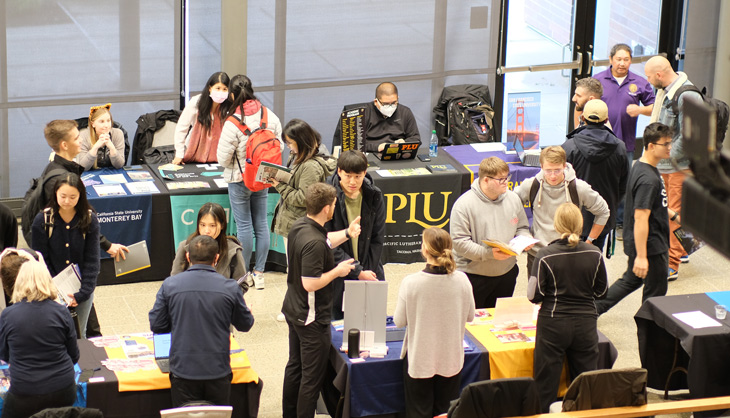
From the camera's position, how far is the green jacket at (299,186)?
6781 mm

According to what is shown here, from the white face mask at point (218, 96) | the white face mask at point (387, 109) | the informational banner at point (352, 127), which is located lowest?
the informational banner at point (352, 127)

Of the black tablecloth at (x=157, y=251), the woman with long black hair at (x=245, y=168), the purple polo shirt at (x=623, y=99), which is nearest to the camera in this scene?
the woman with long black hair at (x=245, y=168)

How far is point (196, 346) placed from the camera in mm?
4957

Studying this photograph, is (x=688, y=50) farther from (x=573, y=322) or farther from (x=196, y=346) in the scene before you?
(x=196, y=346)

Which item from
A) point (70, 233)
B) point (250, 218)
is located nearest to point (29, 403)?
point (70, 233)

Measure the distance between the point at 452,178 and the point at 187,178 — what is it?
7.36 feet

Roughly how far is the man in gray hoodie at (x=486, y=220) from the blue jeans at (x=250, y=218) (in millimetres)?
2098

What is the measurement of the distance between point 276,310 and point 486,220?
6.94 ft

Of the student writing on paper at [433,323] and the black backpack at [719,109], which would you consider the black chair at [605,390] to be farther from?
the black backpack at [719,109]

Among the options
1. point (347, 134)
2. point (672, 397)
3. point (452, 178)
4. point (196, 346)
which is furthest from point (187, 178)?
point (672, 397)

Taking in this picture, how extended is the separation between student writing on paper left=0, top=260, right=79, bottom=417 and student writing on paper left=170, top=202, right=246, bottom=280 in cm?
88

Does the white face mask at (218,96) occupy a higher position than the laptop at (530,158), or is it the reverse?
the white face mask at (218,96)

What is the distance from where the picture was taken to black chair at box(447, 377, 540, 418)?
15.8ft

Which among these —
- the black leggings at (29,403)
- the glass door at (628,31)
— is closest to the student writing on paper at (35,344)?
the black leggings at (29,403)
